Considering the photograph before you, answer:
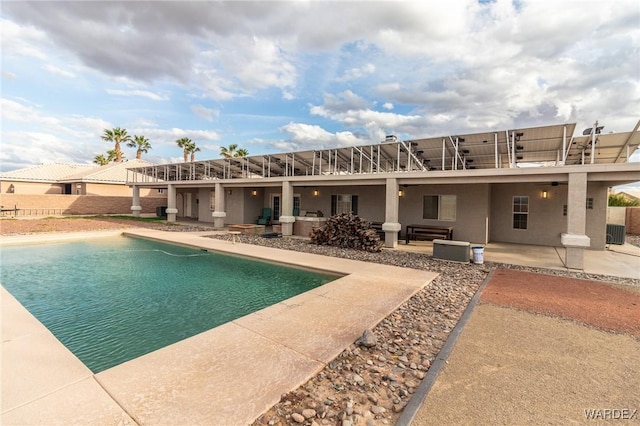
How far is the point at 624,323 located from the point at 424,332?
352 cm

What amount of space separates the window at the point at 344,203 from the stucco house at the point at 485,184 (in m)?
0.06

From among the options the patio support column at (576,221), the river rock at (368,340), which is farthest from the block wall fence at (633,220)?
the river rock at (368,340)

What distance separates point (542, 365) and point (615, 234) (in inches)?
603

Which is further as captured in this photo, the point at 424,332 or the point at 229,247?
the point at 229,247

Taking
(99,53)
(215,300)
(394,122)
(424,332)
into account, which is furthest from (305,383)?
(394,122)

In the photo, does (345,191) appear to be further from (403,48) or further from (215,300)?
(215,300)

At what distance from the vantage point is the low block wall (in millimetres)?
24516

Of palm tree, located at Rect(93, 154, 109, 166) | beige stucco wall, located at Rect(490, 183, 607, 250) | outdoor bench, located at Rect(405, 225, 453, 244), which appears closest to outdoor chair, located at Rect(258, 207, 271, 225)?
outdoor bench, located at Rect(405, 225, 453, 244)

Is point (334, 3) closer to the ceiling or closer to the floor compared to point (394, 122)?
closer to the floor

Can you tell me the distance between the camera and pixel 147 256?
10.7 meters

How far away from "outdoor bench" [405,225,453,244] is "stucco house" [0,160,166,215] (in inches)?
1099

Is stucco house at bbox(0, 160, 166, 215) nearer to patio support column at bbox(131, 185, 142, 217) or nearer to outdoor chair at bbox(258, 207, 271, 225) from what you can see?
patio support column at bbox(131, 185, 142, 217)

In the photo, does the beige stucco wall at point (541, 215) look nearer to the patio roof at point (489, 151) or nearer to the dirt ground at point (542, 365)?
the patio roof at point (489, 151)

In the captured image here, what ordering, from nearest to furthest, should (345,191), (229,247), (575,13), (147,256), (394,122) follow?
(575,13) < (147,256) < (229,247) < (345,191) < (394,122)
